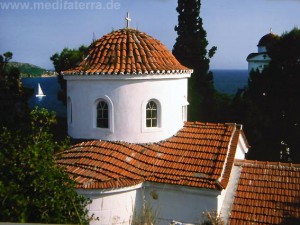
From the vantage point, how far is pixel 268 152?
784 inches

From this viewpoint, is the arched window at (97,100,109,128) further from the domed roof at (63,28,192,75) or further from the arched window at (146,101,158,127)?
the arched window at (146,101,158,127)

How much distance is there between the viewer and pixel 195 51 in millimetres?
22812

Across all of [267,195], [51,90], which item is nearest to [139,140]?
[267,195]

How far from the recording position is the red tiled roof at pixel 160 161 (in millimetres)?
8773

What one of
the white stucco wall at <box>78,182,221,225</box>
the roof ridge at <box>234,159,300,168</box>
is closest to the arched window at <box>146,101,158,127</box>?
the white stucco wall at <box>78,182,221,225</box>

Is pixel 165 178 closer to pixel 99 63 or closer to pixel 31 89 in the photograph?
pixel 99 63

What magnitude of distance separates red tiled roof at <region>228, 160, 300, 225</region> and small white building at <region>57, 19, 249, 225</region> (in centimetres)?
48

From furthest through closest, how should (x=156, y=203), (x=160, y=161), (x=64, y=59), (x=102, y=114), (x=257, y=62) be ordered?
(x=257, y=62) < (x=64, y=59) < (x=102, y=114) < (x=160, y=161) < (x=156, y=203)

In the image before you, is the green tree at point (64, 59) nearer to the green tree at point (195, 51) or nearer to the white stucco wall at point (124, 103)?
the green tree at point (195, 51)

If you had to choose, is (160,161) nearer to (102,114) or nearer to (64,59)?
(102,114)

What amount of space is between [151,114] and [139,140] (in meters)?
0.91

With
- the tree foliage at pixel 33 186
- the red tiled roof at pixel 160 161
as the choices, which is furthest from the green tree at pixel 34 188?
the red tiled roof at pixel 160 161

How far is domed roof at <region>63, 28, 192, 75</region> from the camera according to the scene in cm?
1041

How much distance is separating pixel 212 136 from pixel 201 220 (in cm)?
261
